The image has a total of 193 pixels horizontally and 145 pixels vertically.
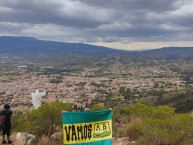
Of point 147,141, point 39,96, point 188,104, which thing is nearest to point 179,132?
point 147,141

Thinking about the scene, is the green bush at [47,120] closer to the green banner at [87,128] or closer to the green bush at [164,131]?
the green bush at [164,131]

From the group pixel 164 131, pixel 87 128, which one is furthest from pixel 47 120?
pixel 87 128

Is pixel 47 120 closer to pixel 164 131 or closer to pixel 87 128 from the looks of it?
pixel 164 131

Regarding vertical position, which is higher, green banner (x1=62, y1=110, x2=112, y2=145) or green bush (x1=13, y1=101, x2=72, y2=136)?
green banner (x1=62, y1=110, x2=112, y2=145)

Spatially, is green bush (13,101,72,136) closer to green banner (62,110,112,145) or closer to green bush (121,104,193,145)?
green bush (121,104,193,145)

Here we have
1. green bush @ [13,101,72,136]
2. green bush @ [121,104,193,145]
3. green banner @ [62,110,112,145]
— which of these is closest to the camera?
green banner @ [62,110,112,145]

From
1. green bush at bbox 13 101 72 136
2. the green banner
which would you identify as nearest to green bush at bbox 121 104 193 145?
the green banner

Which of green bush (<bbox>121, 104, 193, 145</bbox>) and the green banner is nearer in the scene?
the green banner

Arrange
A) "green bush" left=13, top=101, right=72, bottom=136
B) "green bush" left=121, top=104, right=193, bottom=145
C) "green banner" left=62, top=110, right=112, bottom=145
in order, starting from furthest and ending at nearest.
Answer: "green bush" left=13, top=101, right=72, bottom=136
"green bush" left=121, top=104, right=193, bottom=145
"green banner" left=62, top=110, right=112, bottom=145
